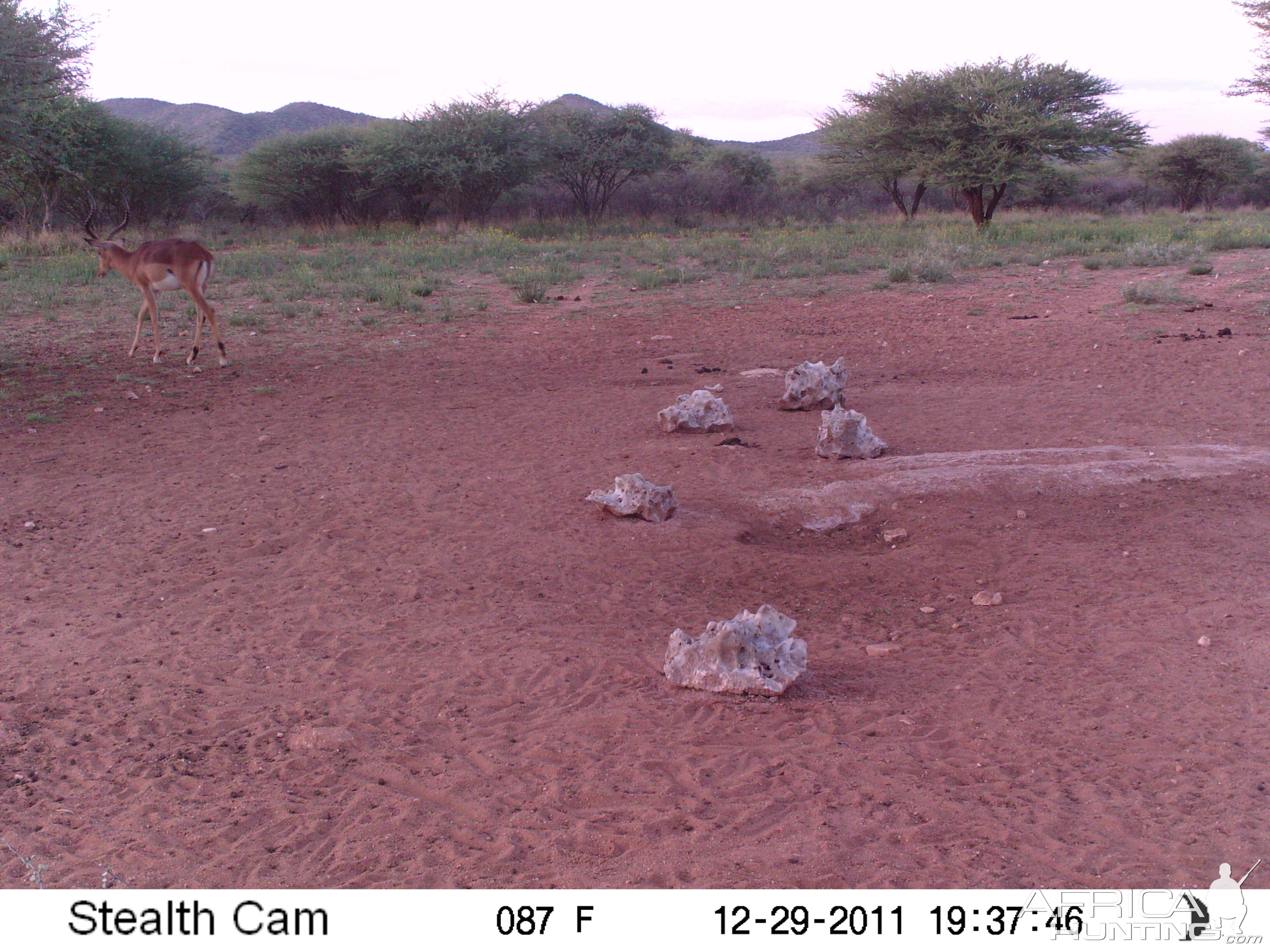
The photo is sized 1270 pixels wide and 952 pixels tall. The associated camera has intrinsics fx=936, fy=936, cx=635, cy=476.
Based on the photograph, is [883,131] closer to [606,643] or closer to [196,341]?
[196,341]

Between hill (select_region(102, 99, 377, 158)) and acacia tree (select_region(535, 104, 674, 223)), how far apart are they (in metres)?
44.2

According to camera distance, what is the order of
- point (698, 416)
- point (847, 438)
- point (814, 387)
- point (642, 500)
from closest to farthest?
point (642, 500), point (847, 438), point (698, 416), point (814, 387)

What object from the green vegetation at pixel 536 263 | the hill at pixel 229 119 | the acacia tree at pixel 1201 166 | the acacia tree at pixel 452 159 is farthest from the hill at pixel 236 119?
the green vegetation at pixel 536 263

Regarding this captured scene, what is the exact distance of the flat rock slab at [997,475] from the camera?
5.86 m

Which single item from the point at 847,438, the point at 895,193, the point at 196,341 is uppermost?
the point at 895,193

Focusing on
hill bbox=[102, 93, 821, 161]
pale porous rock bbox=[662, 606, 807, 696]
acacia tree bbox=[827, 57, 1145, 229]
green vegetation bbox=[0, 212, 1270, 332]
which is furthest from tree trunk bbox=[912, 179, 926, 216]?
hill bbox=[102, 93, 821, 161]

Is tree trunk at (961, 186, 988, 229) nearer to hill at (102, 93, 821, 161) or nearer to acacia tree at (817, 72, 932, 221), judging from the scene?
acacia tree at (817, 72, 932, 221)

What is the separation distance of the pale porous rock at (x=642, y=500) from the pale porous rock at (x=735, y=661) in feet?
5.93

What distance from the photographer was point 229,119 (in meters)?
75.3

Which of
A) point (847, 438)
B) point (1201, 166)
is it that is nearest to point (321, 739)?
point (847, 438)

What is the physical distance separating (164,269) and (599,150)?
24036mm

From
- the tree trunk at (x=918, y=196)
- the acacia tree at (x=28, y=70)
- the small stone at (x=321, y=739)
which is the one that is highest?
the tree trunk at (x=918, y=196)

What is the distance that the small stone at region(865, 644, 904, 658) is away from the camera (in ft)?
13.6

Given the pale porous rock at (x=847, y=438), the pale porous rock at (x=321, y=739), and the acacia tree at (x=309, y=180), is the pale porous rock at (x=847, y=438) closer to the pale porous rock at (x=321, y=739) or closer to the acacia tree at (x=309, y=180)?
the pale porous rock at (x=321, y=739)
